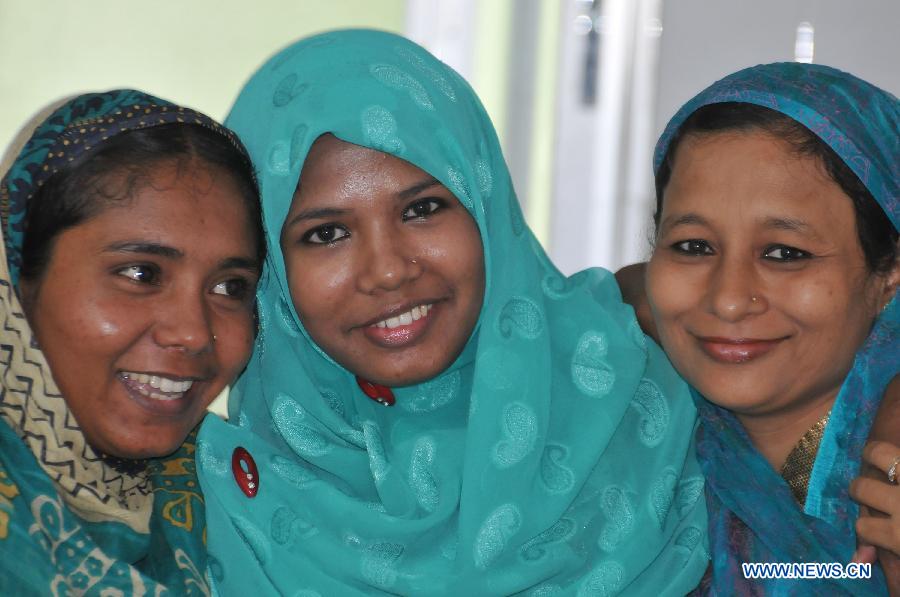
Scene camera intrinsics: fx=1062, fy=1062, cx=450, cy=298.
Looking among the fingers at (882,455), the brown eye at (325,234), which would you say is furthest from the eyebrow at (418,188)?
the fingers at (882,455)

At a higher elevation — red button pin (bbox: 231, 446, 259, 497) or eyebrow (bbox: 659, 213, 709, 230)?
eyebrow (bbox: 659, 213, 709, 230)

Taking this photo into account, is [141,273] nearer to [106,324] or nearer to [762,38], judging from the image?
[106,324]

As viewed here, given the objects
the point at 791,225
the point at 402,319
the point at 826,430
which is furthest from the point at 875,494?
the point at 402,319

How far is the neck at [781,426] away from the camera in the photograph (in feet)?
5.18

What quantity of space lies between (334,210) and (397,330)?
0.66 ft

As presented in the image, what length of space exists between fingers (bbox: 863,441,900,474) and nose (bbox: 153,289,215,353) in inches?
35.5

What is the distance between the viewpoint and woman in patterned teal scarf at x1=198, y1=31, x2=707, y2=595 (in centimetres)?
154

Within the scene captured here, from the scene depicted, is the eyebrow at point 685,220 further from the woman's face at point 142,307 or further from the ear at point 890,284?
the woman's face at point 142,307

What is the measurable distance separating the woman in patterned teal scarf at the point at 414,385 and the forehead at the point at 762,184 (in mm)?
286

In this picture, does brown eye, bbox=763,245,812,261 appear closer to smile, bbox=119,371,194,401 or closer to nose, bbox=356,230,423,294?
nose, bbox=356,230,423,294

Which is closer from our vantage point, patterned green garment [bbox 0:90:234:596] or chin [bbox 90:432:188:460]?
patterned green garment [bbox 0:90:234:596]

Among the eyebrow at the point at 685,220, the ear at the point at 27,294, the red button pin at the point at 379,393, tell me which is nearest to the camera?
the ear at the point at 27,294

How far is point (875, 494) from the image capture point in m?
1.39

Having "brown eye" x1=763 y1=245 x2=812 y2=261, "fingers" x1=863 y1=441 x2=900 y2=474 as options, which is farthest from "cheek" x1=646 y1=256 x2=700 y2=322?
"fingers" x1=863 y1=441 x2=900 y2=474
